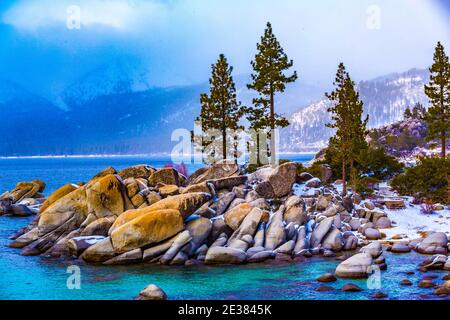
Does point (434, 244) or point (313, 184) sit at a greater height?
point (313, 184)

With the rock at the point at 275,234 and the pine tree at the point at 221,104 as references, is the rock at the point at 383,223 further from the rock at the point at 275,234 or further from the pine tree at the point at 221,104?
the pine tree at the point at 221,104

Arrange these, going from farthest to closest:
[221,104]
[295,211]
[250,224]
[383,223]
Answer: [221,104]
[383,223]
[295,211]
[250,224]

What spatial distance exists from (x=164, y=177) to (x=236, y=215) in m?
12.0

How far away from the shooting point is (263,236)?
33.6 m

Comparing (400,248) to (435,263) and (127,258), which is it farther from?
(127,258)

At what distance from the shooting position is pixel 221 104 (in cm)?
6012

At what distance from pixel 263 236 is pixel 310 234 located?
3709mm

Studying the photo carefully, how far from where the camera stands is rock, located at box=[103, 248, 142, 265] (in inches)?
1217

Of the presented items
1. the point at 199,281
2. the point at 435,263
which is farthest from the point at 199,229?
the point at 435,263

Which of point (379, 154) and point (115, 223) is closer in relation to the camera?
point (115, 223)

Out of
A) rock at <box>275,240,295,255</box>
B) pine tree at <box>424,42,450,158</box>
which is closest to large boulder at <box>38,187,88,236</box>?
rock at <box>275,240,295,255</box>

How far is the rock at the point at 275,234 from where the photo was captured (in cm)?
3294

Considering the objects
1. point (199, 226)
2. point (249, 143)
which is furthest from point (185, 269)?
point (249, 143)
